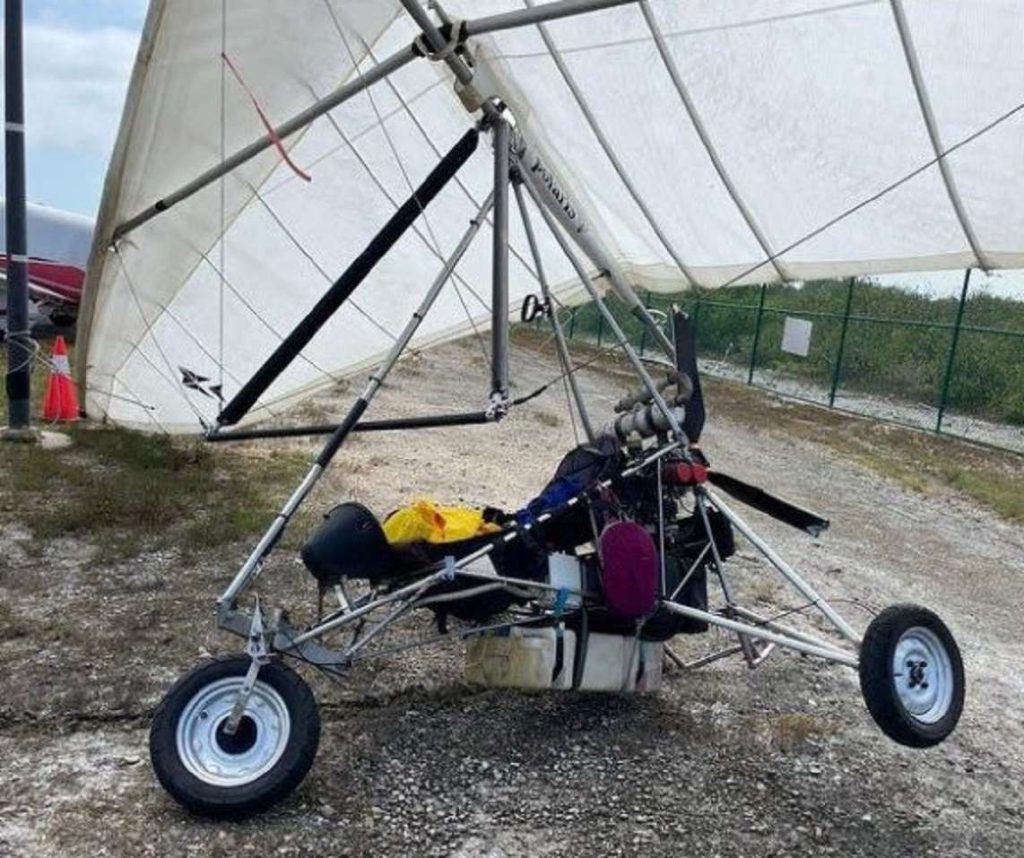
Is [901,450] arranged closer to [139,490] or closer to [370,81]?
[139,490]

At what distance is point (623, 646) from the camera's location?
3836 millimetres

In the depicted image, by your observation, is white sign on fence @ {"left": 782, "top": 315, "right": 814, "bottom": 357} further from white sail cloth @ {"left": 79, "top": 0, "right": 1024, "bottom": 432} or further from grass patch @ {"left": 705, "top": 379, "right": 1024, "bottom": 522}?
white sail cloth @ {"left": 79, "top": 0, "right": 1024, "bottom": 432}

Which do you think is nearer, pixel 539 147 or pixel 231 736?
pixel 231 736

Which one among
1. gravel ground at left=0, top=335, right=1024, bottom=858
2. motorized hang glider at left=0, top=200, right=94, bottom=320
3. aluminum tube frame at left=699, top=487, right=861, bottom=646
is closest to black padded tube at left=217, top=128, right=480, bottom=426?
gravel ground at left=0, top=335, right=1024, bottom=858

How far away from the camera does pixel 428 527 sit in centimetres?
362

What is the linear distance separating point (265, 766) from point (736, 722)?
2009mm

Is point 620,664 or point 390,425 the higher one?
point 390,425

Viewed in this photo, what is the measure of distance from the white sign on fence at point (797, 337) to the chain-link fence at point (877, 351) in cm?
2

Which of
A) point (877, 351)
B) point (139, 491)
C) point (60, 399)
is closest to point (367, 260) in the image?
point (139, 491)

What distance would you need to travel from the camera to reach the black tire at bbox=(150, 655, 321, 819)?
3.01 m

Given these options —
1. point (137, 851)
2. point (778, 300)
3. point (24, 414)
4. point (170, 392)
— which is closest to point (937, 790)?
point (137, 851)

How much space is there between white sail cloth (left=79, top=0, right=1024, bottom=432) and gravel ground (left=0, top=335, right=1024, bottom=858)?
1709 mm

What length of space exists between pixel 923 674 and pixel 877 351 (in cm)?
1758

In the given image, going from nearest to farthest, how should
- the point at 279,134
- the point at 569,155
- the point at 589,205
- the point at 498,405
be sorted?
the point at 498,405
the point at 279,134
the point at 569,155
the point at 589,205
